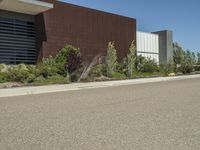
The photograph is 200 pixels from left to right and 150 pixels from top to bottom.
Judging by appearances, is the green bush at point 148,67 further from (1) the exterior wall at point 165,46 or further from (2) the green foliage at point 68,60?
(1) the exterior wall at point 165,46

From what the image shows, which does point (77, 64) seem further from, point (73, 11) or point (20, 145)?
point (20, 145)

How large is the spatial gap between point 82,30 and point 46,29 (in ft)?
15.1

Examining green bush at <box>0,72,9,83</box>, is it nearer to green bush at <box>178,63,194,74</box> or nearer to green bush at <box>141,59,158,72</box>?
green bush at <box>141,59,158,72</box>

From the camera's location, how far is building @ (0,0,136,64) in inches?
1007

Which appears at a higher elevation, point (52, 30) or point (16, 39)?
point (52, 30)

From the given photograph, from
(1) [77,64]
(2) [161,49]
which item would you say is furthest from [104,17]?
(2) [161,49]

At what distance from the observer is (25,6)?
80.8ft

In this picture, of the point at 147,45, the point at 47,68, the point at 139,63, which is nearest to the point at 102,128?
the point at 47,68

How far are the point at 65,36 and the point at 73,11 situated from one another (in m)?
3.00

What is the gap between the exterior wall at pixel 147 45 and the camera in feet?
137

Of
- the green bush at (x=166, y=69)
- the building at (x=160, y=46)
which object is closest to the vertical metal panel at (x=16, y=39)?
the green bush at (x=166, y=69)

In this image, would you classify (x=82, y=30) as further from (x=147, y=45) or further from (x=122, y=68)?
(x=147, y=45)

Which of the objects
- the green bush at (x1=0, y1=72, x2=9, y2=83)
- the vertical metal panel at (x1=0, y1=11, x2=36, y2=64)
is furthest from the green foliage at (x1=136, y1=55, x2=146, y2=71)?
the green bush at (x1=0, y1=72, x2=9, y2=83)

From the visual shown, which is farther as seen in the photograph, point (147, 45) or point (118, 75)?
point (147, 45)
